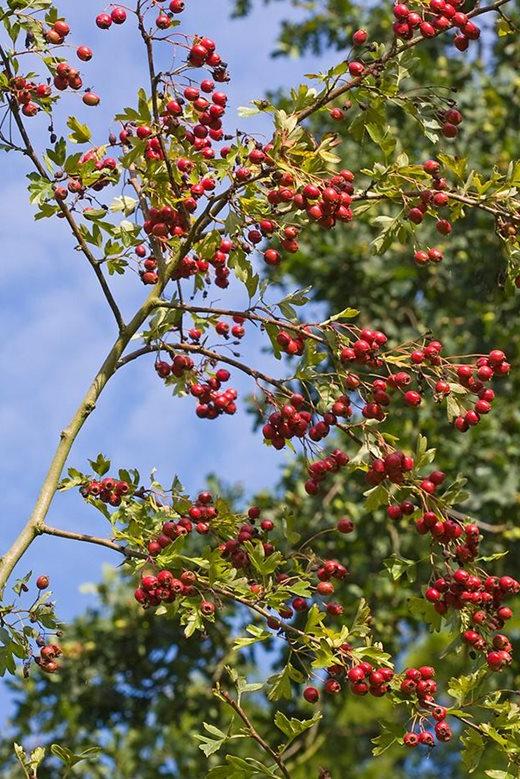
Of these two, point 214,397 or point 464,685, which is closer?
point 464,685

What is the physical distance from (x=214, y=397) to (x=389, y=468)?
65cm

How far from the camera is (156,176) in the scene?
3330 mm

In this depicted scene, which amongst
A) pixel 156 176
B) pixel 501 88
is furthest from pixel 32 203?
pixel 501 88

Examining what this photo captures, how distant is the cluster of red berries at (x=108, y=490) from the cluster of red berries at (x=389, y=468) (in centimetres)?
67

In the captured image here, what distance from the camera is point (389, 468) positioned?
319 centimetres

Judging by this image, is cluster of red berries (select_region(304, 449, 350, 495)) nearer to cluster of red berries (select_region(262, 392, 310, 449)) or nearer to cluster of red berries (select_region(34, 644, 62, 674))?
cluster of red berries (select_region(262, 392, 310, 449))

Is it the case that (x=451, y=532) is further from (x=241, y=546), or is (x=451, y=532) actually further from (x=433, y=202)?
(x=433, y=202)

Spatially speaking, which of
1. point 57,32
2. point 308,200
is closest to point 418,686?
point 308,200

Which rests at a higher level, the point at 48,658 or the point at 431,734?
the point at 431,734

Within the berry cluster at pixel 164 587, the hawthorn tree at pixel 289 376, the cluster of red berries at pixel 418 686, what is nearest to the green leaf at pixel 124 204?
the hawthorn tree at pixel 289 376

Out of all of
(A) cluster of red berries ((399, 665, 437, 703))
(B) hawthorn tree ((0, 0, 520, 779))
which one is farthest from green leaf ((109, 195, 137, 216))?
(A) cluster of red berries ((399, 665, 437, 703))

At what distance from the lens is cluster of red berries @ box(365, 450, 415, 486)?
3.18 m

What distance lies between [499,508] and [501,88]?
11.4 ft

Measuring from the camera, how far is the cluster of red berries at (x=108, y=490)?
3.38m
